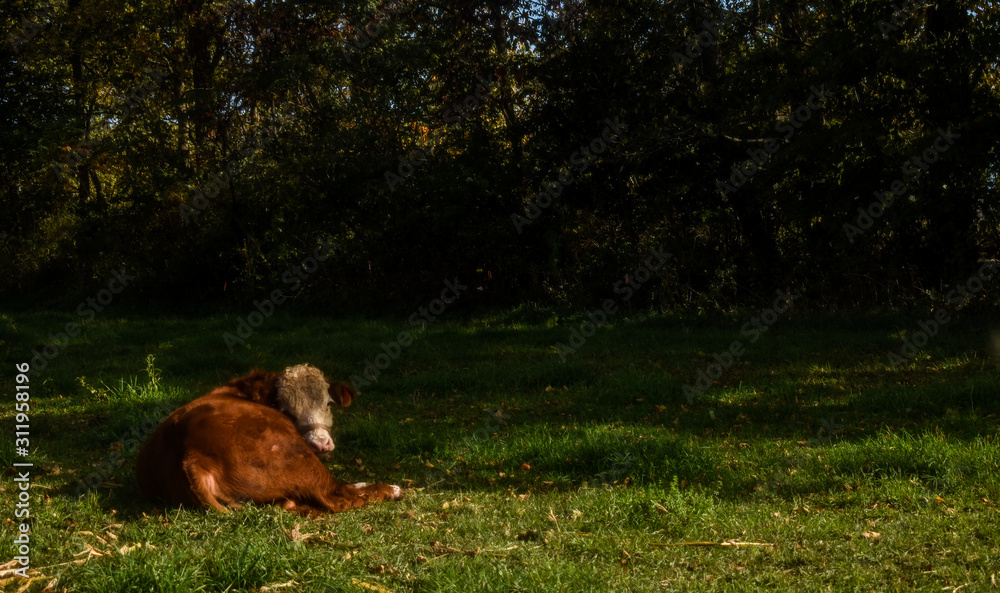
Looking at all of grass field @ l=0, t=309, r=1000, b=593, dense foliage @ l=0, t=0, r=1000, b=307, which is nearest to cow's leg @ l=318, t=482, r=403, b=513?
grass field @ l=0, t=309, r=1000, b=593

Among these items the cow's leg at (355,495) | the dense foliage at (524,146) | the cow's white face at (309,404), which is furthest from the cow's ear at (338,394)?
the dense foliage at (524,146)

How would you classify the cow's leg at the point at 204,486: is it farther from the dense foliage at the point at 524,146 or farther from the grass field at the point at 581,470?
the dense foliage at the point at 524,146

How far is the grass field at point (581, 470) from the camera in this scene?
3.60 meters

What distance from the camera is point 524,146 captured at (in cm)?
1425

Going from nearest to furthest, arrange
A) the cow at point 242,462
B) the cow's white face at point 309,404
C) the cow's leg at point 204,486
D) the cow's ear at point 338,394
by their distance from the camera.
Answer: the cow's leg at point 204,486
the cow at point 242,462
the cow's white face at point 309,404
the cow's ear at point 338,394

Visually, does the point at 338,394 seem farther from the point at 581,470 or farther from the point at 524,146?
the point at 524,146

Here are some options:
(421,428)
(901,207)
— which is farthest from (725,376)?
(901,207)

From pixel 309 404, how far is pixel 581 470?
1.98 m

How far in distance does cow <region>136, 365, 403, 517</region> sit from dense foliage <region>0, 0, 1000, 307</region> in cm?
836

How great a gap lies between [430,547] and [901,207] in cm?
946

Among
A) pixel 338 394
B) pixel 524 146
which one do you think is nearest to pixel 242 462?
pixel 338 394

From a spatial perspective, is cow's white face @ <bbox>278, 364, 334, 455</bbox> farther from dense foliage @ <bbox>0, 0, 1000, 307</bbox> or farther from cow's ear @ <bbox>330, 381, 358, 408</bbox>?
dense foliage @ <bbox>0, 0, 1000, 307</bbox>

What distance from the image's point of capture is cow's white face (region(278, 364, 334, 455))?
5.09 meters

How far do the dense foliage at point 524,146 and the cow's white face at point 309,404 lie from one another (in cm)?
804
